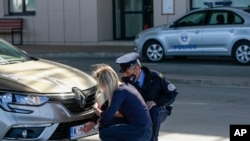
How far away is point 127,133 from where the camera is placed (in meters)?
5.55

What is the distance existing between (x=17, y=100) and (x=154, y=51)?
12048 mm

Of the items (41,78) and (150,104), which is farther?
(41,78)

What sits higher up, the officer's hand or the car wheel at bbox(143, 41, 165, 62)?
the officer's hand

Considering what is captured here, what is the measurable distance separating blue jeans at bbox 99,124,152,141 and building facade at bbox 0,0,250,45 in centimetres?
1750

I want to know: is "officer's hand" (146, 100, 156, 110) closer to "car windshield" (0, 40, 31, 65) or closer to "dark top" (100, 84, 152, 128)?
"dark top" (100, 84, 152, 128)

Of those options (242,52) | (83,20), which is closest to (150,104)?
(242,52)

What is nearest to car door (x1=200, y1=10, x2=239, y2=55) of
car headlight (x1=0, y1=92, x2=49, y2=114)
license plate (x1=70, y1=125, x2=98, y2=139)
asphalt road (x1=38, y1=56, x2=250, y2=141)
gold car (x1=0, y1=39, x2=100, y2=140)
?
asphalt road (x1=38, y1=56, x2=250, y2=141)

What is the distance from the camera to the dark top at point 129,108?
546 cm

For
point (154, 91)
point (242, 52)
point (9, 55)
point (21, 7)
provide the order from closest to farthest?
point (154, 91) → point (9, 55) → point (242, 52) → point (21, 7)

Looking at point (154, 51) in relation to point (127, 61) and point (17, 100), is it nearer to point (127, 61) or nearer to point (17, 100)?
point (17, 100)

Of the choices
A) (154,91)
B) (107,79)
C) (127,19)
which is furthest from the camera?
(127,19)

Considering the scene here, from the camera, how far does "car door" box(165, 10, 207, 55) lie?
17359 millimetres

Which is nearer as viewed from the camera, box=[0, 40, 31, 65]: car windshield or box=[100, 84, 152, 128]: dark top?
box=[100, 84, 152, 128]: dark top

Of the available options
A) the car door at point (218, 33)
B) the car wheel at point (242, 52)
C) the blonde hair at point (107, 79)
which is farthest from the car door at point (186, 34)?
the blonde hair at point (107, 79)
